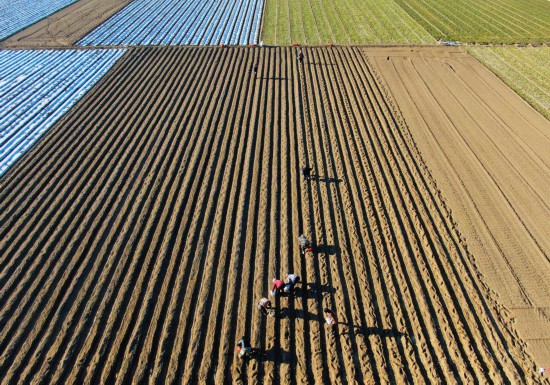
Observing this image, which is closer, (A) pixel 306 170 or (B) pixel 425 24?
(A) pixel 306 170

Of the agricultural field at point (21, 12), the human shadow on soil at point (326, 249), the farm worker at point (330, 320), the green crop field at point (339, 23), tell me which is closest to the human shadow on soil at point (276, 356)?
the farm worker at point (330, 320)

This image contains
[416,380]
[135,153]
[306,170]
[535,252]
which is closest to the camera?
[416,380]

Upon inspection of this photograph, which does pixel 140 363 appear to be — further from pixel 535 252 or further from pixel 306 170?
pixel 535 252

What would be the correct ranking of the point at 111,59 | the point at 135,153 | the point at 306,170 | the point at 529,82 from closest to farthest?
the point at 306,170, the point at 135,153, the point at 529,82, the point at 111,59

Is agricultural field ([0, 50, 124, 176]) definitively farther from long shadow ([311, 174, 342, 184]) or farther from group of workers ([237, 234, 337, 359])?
long shadow ([311, 174, 342, 184])

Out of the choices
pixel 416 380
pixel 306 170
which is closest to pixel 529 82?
pixel 306 170

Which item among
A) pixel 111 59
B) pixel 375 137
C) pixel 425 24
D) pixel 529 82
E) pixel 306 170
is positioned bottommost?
pixel 306 170

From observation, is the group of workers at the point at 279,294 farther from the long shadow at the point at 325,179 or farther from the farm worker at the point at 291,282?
the long shadow at the point at 325,179

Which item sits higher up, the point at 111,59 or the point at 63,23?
the point at 63,23
